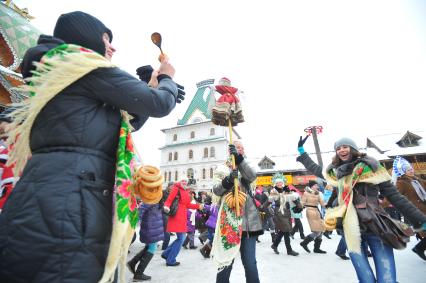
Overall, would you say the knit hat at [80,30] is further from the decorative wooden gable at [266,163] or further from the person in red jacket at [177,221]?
the decorative wooden gable at [266,163]

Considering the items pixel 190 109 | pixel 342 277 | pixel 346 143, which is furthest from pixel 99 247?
pixel 190 109

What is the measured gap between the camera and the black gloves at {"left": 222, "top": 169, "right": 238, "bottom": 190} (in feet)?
10.4

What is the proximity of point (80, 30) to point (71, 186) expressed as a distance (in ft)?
3.06

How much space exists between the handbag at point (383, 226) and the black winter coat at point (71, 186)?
2755mm

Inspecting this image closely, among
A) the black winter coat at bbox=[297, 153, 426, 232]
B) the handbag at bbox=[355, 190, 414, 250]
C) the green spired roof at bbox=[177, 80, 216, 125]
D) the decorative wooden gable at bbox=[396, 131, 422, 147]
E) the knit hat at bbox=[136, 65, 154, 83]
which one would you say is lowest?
the handbag at bbox=[355, 190, 414, 250]

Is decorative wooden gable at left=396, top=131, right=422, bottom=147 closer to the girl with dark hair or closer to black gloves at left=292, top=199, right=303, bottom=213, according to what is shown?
black gloves at left=292, top=199, right=303, bottom=213

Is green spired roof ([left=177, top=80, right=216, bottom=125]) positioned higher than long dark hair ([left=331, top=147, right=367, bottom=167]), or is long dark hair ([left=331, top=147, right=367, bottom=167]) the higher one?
green spired roof ([left=177, top=80, right=216, bottom=125])

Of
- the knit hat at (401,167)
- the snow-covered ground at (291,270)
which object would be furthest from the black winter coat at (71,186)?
the knit hat at (401,167)

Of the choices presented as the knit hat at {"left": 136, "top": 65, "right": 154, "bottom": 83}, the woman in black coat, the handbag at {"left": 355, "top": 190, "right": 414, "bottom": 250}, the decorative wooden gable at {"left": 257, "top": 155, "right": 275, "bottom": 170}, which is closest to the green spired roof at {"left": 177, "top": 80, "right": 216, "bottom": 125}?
the decorative wooden gable at {"left": 257, "top": 155, "right": 275, "bottom": 170}

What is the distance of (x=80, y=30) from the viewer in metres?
1.37

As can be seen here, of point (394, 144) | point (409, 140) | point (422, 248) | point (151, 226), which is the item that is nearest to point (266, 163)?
point (394, 144)

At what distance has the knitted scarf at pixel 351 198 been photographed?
279 centimetres

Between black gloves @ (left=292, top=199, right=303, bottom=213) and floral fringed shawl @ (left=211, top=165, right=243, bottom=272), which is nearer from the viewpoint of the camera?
floral fringed shawl @ (left=211, top=165, right=243, bottom=272)

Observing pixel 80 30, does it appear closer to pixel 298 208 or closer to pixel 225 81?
pixel 225 81
